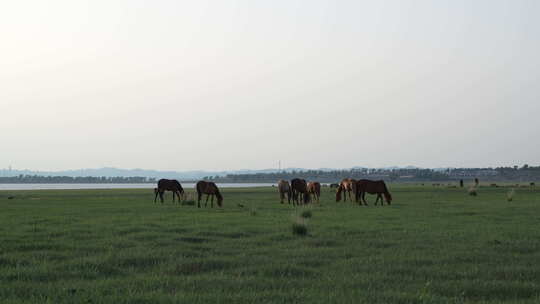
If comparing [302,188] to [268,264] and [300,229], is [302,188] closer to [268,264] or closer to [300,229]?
[300,229]

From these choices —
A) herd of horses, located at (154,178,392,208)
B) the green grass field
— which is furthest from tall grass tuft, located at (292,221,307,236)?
herd of horses, located at (154,178,392,208)

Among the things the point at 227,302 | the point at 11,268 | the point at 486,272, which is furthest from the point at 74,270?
the point at 486,272

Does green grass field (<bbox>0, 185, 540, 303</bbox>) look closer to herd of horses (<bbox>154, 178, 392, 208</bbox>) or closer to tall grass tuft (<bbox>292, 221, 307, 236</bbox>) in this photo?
tall grass tuft (<bbox>292, 221, 307, 236</bbox>)

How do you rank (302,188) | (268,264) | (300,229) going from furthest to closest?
(302,188), (300,229), (268,264)

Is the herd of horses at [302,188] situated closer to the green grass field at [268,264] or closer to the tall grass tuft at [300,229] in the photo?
the green grass field at [268,264]

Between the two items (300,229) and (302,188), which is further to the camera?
(302,188)

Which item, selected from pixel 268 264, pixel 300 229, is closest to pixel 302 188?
pixel 300 229

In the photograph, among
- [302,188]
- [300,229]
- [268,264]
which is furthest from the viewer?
[302,188]

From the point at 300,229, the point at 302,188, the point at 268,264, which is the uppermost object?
the point at 302,188

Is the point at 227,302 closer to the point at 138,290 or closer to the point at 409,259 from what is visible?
the point at 138,290

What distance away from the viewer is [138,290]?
30.7ft

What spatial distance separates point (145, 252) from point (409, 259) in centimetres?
610

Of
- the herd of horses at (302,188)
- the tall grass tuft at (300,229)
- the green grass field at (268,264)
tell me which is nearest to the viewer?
the green grass field at (268,264)

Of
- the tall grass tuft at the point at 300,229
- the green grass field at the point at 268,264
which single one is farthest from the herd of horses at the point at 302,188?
the tall grass tuft at the point at 300,229
